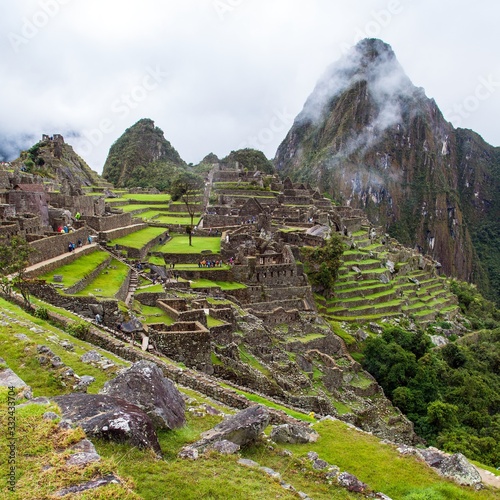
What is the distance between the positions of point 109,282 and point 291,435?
13615 mm

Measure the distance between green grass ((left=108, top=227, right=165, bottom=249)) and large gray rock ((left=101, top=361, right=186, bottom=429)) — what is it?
21.8 metres

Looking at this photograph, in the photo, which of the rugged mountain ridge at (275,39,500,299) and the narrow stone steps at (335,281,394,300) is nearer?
the narrow stone steps at (335,281,394,300)

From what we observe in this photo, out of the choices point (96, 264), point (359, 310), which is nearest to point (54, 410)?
point (96, 264)

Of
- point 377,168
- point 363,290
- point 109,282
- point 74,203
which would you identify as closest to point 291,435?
point 109,282

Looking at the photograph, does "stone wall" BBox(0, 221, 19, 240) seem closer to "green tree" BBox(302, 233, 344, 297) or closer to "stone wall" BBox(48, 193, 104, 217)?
"stone wall" BBox(48, 193, 104, 217)

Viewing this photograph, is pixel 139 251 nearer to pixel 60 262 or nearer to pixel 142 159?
pixel 60 262

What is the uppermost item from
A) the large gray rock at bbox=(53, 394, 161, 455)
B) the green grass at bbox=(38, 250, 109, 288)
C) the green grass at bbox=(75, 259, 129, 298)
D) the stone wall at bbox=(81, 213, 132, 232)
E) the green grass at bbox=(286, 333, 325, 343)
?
the stone wall at bbox=(81, 213, 132, 232)

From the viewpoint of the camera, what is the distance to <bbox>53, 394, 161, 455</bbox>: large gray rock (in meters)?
5.57

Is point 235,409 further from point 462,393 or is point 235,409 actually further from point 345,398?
point 462,393

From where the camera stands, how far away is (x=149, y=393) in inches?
268

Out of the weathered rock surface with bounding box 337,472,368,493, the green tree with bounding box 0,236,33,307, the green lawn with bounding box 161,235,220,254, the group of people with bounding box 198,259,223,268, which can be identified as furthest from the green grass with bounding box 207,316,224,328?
the weathered rock surface with bounding box 337,472,368,493

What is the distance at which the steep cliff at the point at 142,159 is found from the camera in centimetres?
9175

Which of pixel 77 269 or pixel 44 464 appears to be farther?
pixel 77 269

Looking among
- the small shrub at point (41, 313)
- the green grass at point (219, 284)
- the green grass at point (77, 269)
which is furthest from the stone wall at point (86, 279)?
the green grass at point (219, 284)
